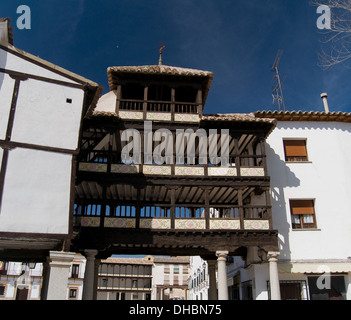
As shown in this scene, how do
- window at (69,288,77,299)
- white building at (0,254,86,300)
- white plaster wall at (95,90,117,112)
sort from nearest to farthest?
1. white plaster wall at (95,90,117,112)
2. white building at (0,254,86,300)
3. window at (69,288,77,299)

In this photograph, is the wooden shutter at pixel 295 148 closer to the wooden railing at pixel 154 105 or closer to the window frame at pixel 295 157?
the window frame at pixel 295 157

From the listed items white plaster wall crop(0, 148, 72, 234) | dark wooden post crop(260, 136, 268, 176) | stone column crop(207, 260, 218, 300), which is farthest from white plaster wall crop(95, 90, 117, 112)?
stone column crop(207, 260, 218, 300)

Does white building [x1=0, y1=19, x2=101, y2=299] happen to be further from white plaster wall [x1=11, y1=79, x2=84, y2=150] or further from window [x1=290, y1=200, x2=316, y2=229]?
window [x1=290, y1=200, x2=316, y2=229]

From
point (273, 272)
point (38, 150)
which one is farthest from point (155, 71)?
point (273, 272)

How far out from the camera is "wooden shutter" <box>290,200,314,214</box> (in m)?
18.8

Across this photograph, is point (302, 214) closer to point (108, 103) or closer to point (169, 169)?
point (169, 169)

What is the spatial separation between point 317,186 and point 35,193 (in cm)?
1439

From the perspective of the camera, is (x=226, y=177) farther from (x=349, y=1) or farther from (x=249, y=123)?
(x=349, y=1)

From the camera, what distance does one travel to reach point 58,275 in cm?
1134

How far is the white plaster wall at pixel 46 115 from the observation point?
12031mm

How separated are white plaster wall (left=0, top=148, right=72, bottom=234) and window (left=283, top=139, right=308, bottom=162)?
1267 cm

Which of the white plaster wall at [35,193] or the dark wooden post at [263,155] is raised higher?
the dark wooden post at [263,155]

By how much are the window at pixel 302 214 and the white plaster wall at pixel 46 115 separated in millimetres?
11976

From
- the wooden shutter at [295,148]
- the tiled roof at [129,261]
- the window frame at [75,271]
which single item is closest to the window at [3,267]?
the window frame at [75,271]
